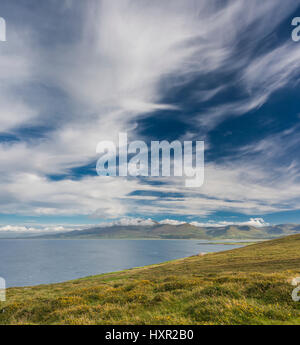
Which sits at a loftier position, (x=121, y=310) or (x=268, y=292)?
(x=268, y=292)

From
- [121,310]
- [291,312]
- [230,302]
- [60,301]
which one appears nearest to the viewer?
[291,312]
